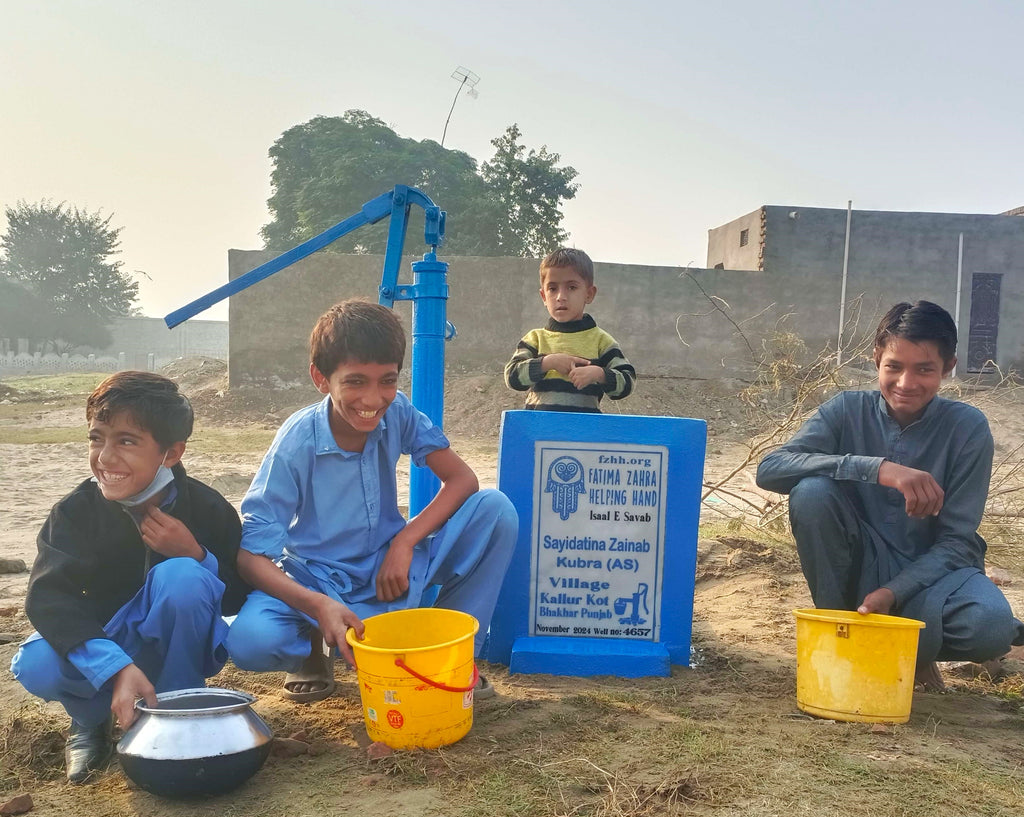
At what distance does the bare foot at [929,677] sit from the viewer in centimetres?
262

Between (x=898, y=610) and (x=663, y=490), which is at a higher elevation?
(x=663, y=490)

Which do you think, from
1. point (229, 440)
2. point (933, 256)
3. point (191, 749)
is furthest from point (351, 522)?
point (933, 256)

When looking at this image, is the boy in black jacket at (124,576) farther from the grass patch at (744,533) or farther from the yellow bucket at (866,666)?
the grass patch at (744,533)

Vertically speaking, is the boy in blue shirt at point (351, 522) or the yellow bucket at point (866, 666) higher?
the boy in blue shirt at point (351, 522)

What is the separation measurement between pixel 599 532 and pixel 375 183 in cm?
2767

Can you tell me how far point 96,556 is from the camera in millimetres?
2092

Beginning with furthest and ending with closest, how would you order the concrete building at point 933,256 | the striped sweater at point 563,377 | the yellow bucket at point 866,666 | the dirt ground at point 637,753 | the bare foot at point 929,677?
the concrete building at point 933,256 < the striped sweater at point 563,377 < the bare foot at point 929,677 < the yellow bucket at point 866,666 < the dirt ground at point 637,753

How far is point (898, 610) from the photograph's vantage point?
2.54m

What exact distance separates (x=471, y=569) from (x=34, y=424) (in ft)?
41.0

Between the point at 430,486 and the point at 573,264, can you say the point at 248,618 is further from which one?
the point at 573,264

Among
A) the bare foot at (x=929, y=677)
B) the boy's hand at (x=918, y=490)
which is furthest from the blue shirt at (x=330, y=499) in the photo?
the bare foot at (x=929, y=677)

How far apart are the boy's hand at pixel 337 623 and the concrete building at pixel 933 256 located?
14.0 m

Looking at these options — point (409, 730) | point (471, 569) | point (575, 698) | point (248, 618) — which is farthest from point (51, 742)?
point (575, 698)

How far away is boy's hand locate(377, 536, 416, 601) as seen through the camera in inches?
95.1
